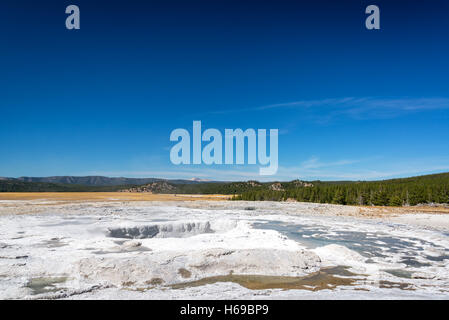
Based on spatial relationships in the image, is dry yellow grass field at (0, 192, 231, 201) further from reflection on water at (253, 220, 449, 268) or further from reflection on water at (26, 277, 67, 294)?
reflection on water at (26, 277, 67, 294)

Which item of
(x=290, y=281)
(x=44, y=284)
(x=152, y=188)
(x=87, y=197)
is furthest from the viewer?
(x=152, y=188)

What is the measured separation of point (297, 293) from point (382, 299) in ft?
5.85

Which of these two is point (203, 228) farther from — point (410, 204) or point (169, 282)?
point (410, 204)

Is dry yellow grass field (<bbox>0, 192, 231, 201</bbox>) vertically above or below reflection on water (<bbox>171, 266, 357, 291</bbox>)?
below

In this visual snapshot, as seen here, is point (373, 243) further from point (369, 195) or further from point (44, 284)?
point (369, 195)

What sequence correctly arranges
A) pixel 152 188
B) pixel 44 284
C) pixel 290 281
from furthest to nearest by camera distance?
pixel 152 188
pixel 290 281
pixel 44 284

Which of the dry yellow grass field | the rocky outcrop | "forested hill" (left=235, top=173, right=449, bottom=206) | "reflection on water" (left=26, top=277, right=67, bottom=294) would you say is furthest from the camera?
the rocky outcrop

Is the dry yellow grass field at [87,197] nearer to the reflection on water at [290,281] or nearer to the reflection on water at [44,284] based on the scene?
the reflection on water at [44,284]

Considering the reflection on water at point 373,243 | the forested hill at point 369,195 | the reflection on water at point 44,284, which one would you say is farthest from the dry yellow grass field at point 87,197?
the reflection on water at point 44,284

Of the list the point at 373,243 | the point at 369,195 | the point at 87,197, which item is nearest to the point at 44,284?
the point at 373,243

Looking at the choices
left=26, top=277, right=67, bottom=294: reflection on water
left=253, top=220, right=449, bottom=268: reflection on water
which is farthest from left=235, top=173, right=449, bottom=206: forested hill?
left=26, top=277, right=67, bottom=294: reflection on water

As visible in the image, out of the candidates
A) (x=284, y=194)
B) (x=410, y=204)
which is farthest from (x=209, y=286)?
(x=284, y=194)
